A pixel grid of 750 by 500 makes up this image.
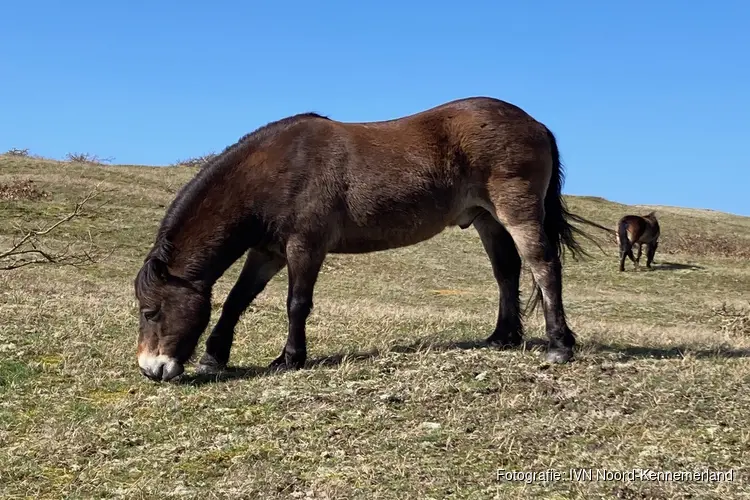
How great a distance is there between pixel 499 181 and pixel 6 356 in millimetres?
4697

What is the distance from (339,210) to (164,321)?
5.81 ft

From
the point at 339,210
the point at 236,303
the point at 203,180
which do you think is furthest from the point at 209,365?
the point at 339,210

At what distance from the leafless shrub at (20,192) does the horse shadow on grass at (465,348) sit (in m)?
18.3

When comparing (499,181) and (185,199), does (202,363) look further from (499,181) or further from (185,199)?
(499,181)

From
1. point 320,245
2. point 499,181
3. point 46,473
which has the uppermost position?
point 499,181

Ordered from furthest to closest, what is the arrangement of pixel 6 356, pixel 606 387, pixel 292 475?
pixel 6 356
pixel 606 387
pixel 292 475

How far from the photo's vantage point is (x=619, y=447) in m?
4.48

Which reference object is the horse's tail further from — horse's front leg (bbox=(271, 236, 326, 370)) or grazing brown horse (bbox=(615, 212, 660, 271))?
grazing brown horse (bbox=(615, 212, 660, 271))

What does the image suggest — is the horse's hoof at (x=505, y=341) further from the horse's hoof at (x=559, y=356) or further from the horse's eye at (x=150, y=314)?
the horse's eye at (x=150, y=314)

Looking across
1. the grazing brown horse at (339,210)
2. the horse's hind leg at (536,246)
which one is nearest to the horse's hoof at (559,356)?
the grazing brown horse at (339,210)

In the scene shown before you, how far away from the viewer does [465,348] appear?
23.2ft

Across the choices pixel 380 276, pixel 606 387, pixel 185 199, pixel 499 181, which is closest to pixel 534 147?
pixel 499 181

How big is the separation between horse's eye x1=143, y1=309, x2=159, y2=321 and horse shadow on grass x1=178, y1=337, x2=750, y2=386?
0.60 meters

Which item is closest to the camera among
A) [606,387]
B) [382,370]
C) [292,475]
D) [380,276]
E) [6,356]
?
[292,475]
